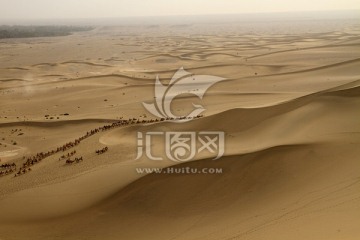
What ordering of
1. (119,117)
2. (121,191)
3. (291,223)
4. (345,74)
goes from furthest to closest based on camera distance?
(345,74), (119,117), (121,191), (291,223)

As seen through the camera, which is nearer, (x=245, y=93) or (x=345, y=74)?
(x=245, y=93)

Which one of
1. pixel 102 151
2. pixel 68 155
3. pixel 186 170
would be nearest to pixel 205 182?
pixel 186 170

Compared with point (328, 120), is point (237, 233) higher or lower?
lower

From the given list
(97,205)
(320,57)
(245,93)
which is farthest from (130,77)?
(97,205)

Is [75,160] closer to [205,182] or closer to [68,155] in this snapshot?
[68,155]

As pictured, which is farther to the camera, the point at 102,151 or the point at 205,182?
the point at 102,151

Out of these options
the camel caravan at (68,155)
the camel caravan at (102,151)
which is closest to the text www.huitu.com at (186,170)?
the camel caravan at (102,151)

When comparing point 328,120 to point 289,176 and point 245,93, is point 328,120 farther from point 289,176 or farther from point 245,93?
point 245,93

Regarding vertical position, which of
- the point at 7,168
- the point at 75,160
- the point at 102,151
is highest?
the point at 102,151

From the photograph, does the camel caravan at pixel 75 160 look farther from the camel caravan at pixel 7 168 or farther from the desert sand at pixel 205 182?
the camel caravan at pixel 7 168

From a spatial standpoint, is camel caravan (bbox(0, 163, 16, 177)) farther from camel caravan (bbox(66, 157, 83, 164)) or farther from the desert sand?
camel caravan (bbox(66, 157, 83, 164))

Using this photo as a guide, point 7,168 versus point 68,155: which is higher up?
point 68,155
